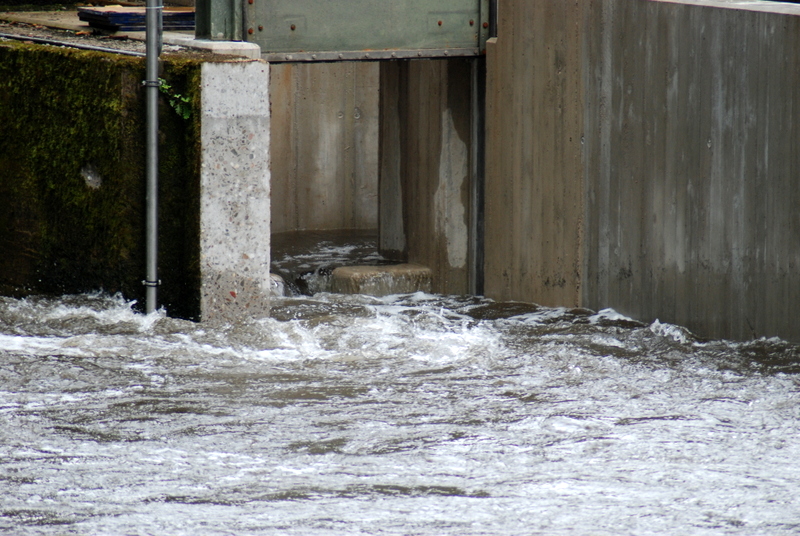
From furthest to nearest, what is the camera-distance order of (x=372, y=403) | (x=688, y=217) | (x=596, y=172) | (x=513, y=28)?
(x=513, y=28), (x=596, y=172), (x=688, y=217), (x=372, y=403)

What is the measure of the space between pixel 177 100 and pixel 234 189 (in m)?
0.74

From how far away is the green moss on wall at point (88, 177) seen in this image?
8.46m

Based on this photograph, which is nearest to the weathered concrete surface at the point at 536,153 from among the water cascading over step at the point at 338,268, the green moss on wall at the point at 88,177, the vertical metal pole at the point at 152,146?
the water cascading over step at the point at 338,268

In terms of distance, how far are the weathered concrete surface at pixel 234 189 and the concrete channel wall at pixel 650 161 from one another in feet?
9.67

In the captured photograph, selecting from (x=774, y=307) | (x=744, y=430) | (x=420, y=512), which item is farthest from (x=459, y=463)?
(x=774, y=307)

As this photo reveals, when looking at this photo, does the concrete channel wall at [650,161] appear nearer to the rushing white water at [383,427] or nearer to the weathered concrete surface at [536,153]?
the weathered concrete surface at [536,153]

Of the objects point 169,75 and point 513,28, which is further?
point 513,28

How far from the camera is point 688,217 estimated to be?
29.5 feet

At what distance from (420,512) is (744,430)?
2.16m

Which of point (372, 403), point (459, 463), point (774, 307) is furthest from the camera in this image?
point (774, 307)

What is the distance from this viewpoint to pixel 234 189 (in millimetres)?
8430

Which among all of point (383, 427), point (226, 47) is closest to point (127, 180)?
point (226, 47)

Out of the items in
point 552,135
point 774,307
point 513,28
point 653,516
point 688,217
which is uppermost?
point 513,28

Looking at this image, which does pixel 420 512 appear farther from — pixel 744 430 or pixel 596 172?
pixel 596 172
